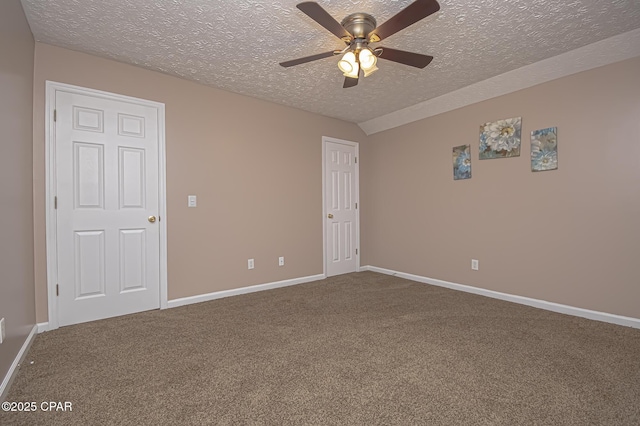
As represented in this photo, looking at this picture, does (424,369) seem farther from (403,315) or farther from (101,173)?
(101,173)

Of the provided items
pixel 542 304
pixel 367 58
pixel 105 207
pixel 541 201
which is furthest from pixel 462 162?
pixel 105 207

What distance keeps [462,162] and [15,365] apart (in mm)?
4627

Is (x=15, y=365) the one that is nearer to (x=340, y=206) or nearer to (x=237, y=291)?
(x=237, y=291)

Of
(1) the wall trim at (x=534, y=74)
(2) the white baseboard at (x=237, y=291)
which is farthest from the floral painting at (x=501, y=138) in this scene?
(2) the white baseboard at (x=237, y=291)

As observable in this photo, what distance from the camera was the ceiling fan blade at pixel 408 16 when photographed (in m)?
1.64

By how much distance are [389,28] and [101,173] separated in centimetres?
290

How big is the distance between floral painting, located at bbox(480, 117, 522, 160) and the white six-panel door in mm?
1985

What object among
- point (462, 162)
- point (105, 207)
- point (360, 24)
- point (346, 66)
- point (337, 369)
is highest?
point (360, 24)

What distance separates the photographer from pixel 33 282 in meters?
2.48

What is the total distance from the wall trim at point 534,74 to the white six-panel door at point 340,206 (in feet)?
3.21

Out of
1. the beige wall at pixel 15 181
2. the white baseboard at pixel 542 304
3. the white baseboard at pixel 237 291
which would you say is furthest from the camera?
the white baseboard at pixel 237 291

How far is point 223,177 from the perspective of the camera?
3.59 meters

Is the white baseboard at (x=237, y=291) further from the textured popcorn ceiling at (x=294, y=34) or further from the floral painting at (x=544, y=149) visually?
the floral painting at (x=544, y=149)

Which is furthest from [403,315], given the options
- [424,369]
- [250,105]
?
[250,105]
